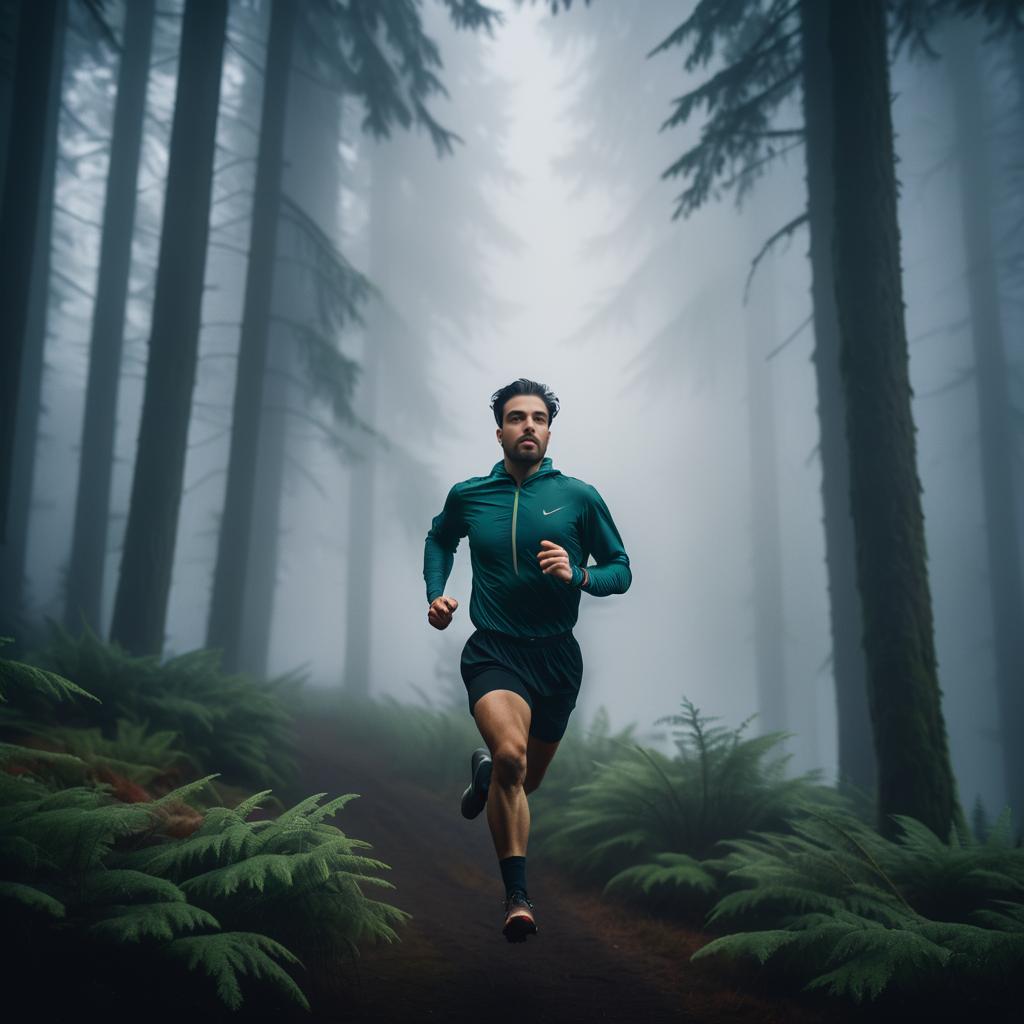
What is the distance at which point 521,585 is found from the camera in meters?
3.19

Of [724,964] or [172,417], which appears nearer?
[724,964]

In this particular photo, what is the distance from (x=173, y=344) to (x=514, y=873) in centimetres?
841

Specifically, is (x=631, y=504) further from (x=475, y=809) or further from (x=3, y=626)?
(x=475, y=809)

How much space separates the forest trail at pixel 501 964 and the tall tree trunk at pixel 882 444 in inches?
88.9

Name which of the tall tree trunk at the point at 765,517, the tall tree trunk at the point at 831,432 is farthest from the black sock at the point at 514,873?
the tall tree trunk at the point at 765,517

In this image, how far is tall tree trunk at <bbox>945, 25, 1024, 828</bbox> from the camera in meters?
15.2

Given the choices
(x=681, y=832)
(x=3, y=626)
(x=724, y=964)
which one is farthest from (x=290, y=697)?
(x=724, y=964)

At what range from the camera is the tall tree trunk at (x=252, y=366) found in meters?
11.8

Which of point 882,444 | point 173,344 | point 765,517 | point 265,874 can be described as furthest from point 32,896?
point 765,517

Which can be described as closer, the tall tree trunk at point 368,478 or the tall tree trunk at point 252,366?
the tall tree trunk at point 252,366

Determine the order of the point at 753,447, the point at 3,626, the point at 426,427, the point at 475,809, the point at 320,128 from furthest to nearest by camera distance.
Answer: the point at 426,427 < the point at 753,447 < the point at 320,128 < the point at 3,626 < the point at 475,809

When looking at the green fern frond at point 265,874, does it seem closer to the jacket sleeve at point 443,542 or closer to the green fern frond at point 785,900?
the jacket sleeve at point 443,542

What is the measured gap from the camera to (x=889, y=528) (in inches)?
236

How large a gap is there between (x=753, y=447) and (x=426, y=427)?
9.81m
